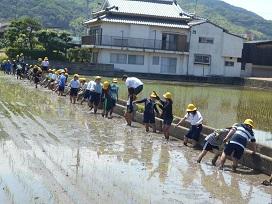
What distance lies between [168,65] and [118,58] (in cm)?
544

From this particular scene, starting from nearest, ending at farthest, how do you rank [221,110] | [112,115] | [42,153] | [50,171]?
[50,171] → [42,153] → [112,115] → [221,110]

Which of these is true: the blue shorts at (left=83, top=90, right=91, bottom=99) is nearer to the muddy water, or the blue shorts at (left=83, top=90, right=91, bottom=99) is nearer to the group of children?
the group of children

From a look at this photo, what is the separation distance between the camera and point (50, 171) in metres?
9.29

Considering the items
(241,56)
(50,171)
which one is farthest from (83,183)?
(241,56)

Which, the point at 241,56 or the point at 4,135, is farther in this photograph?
the point at 241,56

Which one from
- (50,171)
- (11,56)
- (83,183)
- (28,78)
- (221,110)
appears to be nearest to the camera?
(83,183)

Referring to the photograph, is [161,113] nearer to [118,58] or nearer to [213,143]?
[213,143]

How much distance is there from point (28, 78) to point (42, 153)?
24.5 meters

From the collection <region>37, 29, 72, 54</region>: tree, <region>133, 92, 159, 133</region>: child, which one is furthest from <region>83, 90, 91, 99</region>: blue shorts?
<region>37, 29, 72, 54</region>: tree

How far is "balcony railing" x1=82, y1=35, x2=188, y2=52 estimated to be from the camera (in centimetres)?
5144

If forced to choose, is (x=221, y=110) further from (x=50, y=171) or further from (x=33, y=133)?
(x=50, y=171)

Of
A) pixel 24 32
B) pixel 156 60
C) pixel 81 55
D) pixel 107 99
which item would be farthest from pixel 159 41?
pixel 107 99

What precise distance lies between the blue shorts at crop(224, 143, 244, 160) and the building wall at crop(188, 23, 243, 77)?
142 feet

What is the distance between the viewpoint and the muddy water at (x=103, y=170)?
8.12m
